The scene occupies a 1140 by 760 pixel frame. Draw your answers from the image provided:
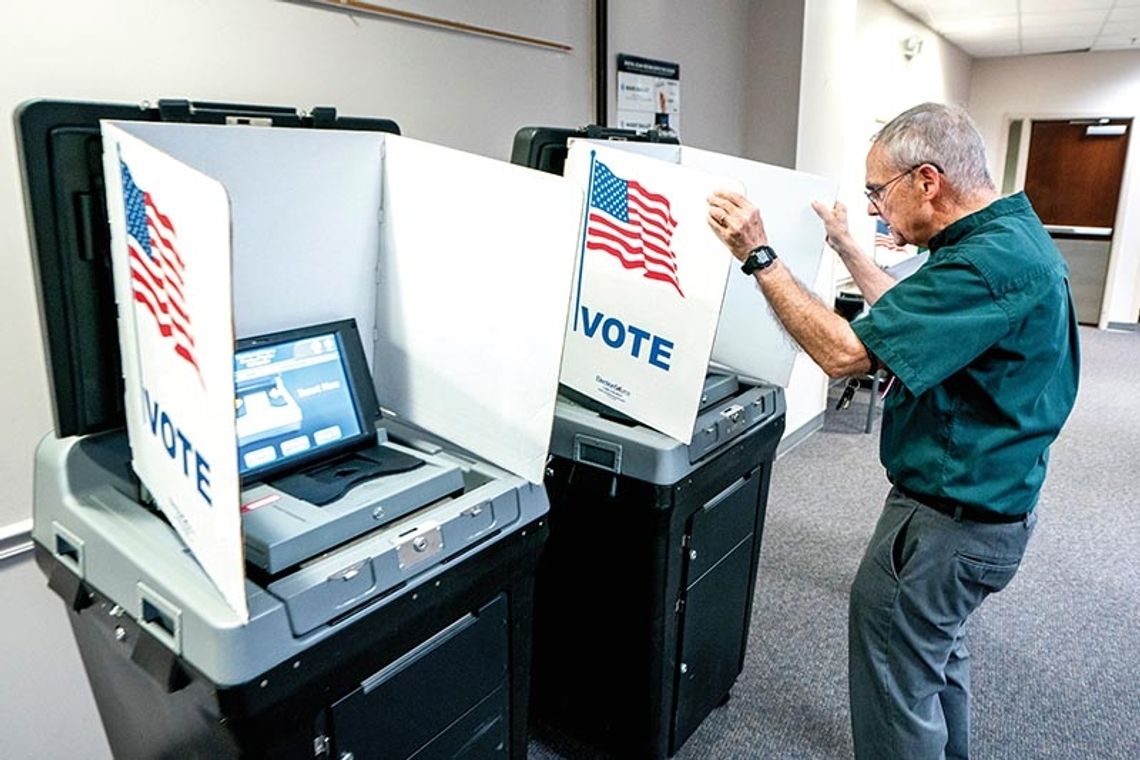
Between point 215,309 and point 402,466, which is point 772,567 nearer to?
point 402,466

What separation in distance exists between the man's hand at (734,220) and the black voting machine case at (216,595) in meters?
0.53

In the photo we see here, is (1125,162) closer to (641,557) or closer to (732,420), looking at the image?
(732,420)

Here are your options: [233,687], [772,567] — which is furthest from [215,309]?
[772,567]

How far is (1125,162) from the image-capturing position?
680cm

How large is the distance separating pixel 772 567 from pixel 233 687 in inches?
90.1

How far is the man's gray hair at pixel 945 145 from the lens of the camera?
4.61 feet

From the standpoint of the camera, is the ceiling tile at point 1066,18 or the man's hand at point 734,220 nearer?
the man's hand at point 734,220

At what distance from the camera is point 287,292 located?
4.18ft

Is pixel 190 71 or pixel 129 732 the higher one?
pixel 190 71

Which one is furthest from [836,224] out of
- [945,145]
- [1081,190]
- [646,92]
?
[1081,190]

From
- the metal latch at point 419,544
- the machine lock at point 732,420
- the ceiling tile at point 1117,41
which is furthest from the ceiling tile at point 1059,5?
A: the metal latch at point 419,544

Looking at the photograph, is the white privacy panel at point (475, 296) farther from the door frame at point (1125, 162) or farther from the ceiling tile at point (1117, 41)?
the door frame at point (1125, 162)

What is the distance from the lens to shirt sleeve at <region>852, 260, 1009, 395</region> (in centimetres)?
128

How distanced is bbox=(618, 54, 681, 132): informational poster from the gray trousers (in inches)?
60.5
